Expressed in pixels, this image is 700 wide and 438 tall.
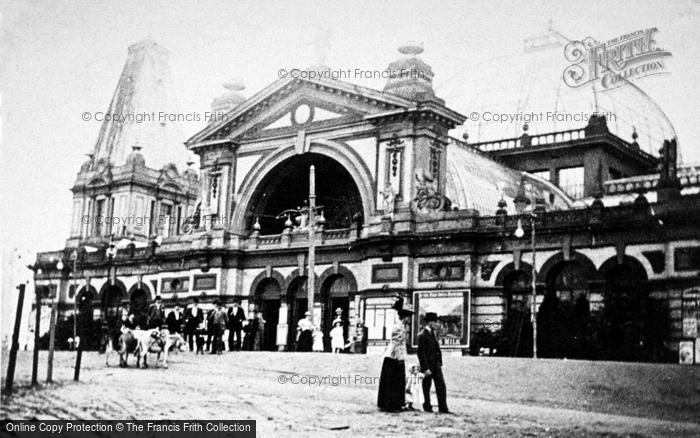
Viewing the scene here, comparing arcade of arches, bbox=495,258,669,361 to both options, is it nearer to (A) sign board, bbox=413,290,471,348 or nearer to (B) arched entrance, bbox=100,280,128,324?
(A) sign board, bbox=413,290,471,348

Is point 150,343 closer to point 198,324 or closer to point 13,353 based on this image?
point 13,353

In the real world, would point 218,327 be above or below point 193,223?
below

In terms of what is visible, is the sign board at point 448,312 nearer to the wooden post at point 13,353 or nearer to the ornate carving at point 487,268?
the ornate carving at point 487,268

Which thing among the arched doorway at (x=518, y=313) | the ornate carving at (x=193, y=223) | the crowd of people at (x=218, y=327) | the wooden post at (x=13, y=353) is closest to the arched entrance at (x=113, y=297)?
the ornate carving at (x=193, y=223)

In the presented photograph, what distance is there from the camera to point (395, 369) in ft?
51.3

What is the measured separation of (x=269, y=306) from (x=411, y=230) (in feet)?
21.0

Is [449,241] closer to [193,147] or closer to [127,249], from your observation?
[193,147]

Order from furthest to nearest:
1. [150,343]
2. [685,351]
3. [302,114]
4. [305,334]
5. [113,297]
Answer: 1. [113,297]
2. [302,114]
3. [305,334]
4. [685,351]
5. [150,343]

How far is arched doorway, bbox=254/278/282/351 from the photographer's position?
110ft

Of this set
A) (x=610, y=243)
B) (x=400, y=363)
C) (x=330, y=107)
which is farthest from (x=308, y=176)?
(x=400, y=363)

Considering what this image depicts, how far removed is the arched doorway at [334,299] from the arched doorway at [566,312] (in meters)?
6.90

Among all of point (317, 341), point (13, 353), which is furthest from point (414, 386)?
point (317, 341)

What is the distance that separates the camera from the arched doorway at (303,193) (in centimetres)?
3331

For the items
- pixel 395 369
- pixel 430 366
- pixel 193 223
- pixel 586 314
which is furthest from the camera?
pixel 193 223
